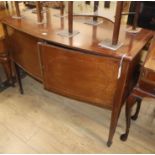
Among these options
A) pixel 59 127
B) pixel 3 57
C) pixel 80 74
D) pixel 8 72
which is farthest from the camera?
pixel 8 72

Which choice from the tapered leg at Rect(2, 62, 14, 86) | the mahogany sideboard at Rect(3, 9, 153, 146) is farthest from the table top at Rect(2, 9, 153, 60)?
the tapered leg at Rect(2, 62, 14, 86)

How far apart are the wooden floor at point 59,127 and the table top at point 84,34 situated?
Result: 0.45 m

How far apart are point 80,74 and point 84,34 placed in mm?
289

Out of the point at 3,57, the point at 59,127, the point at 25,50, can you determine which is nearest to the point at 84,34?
the point at 25,50

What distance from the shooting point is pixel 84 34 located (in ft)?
3.96

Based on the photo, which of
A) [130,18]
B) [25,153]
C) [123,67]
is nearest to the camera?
[123,67]

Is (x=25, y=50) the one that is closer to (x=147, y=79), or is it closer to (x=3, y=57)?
(x=3, y=57)

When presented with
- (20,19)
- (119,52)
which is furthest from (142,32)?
(20,19)

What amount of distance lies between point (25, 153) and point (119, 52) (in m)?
Answer: 1.05

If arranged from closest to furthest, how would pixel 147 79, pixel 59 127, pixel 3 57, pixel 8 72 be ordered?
pixel 147 79 < pixel 59 127 < pixel 3 57 < pixel 8 72

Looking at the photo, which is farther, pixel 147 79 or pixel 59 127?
pixel 59 127

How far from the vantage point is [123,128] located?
1.59 metres

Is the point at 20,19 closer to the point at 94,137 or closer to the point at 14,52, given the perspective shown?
the point at 14,52

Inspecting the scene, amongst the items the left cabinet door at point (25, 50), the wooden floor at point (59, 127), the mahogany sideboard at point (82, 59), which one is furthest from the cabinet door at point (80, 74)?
the wooden floor at point (59, 127)
